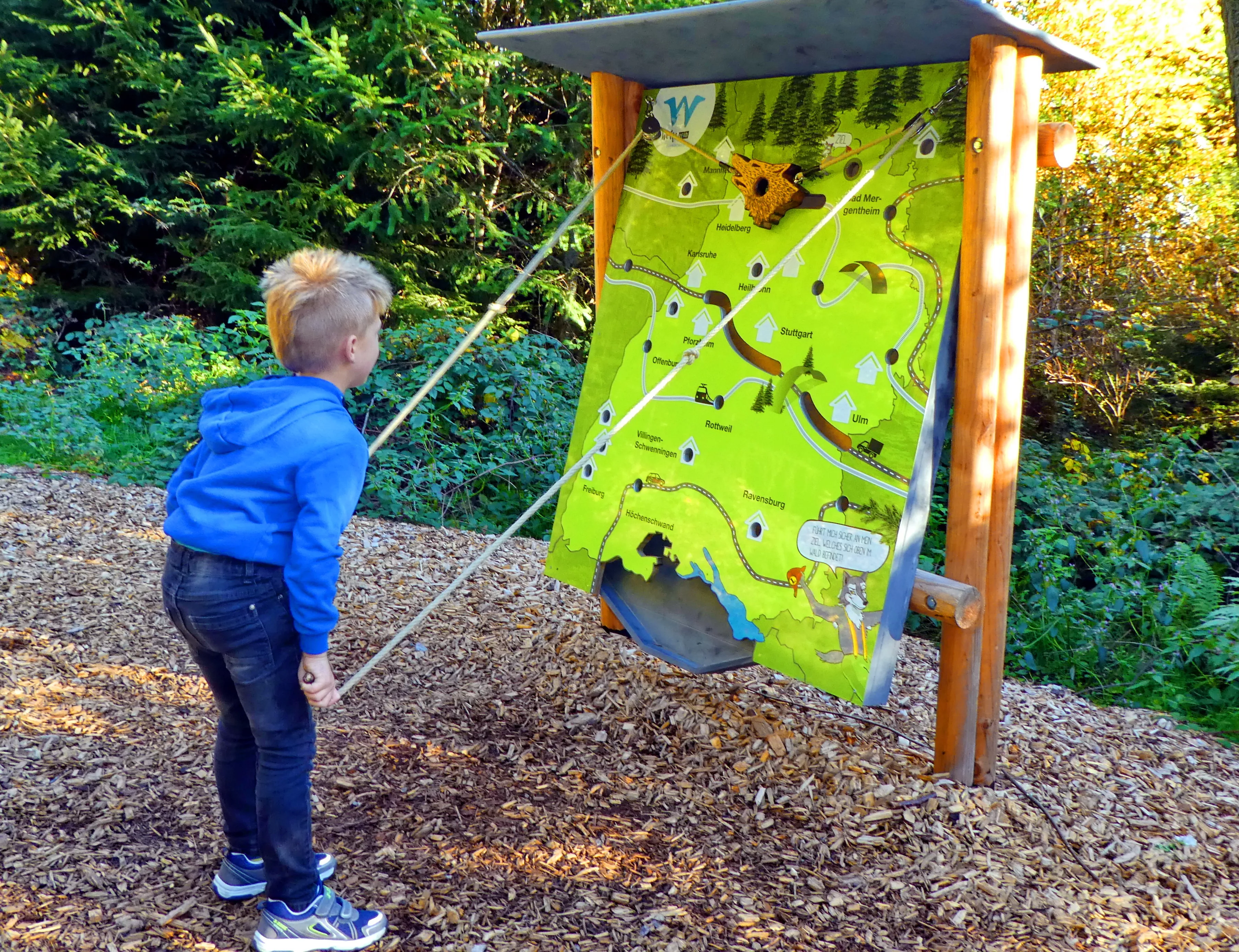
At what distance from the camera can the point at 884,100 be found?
Answer: 254 cm

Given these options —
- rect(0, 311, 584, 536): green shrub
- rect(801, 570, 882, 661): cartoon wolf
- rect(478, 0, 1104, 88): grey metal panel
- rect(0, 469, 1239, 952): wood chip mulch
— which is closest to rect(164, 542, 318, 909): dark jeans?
rect(0, 469, 1239, 952): wood chip mulch

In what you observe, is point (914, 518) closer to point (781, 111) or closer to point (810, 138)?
point (810, 138)

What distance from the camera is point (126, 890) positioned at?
2.22 m

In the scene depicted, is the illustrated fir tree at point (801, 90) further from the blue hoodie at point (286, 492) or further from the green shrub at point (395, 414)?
the green shrub at point (395, 414)

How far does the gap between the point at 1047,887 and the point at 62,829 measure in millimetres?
2639

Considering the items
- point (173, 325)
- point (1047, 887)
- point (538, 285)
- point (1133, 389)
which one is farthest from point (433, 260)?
point (1047, 887)

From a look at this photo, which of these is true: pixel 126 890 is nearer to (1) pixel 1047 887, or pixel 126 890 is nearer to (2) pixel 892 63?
(1) pixel 1047 887

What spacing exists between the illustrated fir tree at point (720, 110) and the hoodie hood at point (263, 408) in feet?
5.80

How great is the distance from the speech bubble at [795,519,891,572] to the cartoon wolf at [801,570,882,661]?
0.10 feet

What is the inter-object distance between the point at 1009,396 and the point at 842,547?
1.99ft

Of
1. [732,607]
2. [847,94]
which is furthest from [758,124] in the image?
[732,607]

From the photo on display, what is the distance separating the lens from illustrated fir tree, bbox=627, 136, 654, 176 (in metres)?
3.22

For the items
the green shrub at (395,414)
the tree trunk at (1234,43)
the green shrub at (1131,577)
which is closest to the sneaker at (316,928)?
the green shrub at (1131,577)

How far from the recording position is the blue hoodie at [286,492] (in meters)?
1.70
